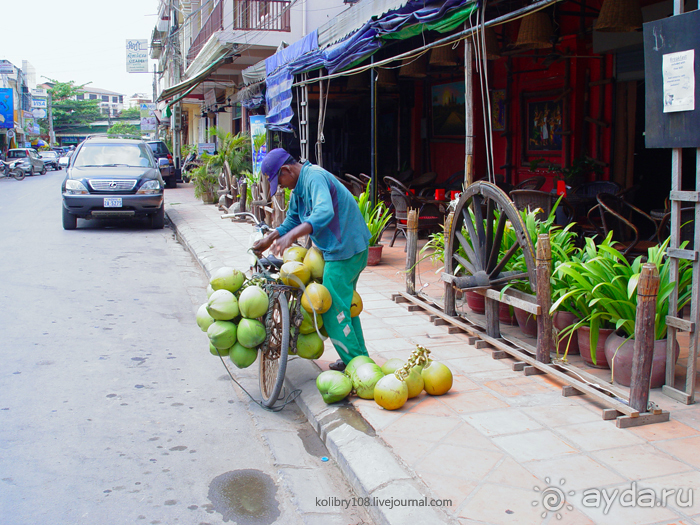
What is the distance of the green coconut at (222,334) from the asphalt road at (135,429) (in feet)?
1.59

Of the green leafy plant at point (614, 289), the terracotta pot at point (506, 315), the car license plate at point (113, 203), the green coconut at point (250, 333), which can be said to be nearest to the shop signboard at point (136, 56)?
the car license plate at point (113, 203)

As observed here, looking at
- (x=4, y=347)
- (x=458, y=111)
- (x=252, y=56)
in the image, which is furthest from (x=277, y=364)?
(x=252, y=56)

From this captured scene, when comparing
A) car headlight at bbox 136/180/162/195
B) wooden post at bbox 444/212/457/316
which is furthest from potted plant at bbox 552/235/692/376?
car headlight at bbox 136/180/162/195

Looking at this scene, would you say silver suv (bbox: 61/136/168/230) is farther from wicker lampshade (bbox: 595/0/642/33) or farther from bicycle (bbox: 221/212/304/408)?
wicker lampshade (bbox: 595/0/642/33)

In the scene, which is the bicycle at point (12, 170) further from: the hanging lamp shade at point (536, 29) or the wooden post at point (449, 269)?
the wooden post at point (449, 269)

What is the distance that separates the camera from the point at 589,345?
4.31 metres

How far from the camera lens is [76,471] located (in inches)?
128

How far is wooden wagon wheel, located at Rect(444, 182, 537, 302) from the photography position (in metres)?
4.57

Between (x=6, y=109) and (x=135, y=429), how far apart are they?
4962cm

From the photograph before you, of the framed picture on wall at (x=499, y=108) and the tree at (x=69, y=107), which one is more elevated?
the tree at (x=69, y=107)

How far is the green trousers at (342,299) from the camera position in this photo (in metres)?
4.19

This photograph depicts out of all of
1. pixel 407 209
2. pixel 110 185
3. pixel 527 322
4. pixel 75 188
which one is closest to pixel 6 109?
pixel 75 188

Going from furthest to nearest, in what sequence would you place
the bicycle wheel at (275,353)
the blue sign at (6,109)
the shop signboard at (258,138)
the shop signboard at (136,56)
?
the blue sign at (6,109) < the shop signboard at (136,56) < the shop signboard at (258,138) < the bicycle wheel at (275,353)

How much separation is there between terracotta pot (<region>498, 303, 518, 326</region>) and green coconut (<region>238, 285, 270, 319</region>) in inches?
94.6
